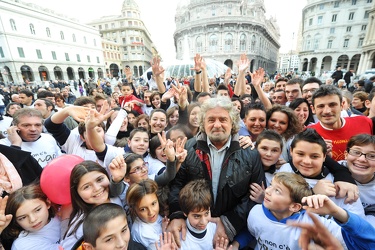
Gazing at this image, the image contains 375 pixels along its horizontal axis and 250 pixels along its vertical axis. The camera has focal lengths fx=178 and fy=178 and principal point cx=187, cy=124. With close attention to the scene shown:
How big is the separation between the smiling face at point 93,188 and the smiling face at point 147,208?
37cm

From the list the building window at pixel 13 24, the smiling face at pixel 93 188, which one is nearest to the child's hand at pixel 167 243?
the smiling face at pixel 93 188

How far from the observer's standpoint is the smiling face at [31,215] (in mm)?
1656

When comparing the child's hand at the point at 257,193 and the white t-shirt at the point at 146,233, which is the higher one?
the child's hand at the point at 257,193

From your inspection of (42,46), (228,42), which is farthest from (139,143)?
(228,42)

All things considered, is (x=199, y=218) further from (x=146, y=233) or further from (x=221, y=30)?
(x=221, y=30)

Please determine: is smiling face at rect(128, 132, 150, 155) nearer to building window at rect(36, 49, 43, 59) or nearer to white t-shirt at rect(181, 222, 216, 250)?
white t-shirt at rect(181, 222, 216, 250)

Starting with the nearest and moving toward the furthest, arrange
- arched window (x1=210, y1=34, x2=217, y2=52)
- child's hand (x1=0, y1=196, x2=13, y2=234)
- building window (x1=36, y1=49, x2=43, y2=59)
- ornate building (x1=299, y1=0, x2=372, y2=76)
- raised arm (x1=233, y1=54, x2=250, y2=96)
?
child's hand (x1=0, y1=196, x2=13, y2=234), raised arm (x1=233, y1=54, x2=250, y2=96), building window (x1=36, y1=49, x2=43, y2=59), ornate building (x1=299, y1=0, x2=372, y2=76), arched window (x1=210, y1=34, x2=217, y2=52)

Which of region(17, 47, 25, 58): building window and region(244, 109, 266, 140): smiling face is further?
region(17, 47, 25, 58): building window

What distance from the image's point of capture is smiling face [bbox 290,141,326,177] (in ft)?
6.13

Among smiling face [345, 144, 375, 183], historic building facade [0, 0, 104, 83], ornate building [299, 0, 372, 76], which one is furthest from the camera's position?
ornate building [299, 0, 372, 76]

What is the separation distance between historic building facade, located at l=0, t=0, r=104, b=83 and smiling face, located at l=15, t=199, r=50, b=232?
34.9m

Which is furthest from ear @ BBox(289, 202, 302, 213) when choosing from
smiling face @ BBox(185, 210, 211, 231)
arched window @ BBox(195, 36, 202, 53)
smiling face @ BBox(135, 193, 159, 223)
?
arched window @ BBox(195, 36, 202, 53)

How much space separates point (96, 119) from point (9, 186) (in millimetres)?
1110

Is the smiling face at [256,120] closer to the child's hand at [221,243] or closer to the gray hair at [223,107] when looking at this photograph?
the gray hair at [223,107]
